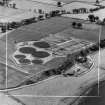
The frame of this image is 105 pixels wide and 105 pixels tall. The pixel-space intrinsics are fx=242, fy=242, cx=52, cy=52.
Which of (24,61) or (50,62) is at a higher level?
(24,61)

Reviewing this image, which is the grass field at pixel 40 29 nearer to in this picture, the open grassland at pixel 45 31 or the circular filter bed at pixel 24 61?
the open grassland at pixel 45 31

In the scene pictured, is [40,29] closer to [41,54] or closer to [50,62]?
[41,54]

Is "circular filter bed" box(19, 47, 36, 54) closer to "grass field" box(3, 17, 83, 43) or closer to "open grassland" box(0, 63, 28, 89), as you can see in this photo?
"grass field" box(3, 17, 83, 43)

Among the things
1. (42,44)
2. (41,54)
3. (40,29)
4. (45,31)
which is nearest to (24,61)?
(41,54)

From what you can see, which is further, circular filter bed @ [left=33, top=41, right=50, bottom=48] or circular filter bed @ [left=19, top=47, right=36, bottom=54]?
circular filter bed @ [left=33, top=41, right=50, bottom=48]

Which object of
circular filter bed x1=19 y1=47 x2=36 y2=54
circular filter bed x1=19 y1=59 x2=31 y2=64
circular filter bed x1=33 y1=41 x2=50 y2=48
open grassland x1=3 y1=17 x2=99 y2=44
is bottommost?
circular filter bed x1=19 y1=59 x2=31 y2=64

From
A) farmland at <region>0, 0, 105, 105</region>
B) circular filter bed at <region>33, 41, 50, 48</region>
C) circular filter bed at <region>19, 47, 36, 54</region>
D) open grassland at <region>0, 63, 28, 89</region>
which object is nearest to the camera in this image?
farmland at <region>0, 0, 105, 105</region>

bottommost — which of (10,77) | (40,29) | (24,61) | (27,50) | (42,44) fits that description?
(10,77)

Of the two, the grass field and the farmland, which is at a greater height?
the grass field

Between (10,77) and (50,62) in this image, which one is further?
(50,62)

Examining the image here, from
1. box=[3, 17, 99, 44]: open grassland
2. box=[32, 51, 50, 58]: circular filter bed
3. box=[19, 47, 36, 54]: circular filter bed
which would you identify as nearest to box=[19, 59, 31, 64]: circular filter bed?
box=[32, 51, 50, 58]: circular filter bed

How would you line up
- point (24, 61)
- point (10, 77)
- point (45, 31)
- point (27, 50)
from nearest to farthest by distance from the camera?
point (10, 77), point (24, 61), point (27, 50), point (45, 31)

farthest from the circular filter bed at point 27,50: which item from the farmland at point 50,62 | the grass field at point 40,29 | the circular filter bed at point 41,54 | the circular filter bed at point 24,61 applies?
the grass field at point 40,29

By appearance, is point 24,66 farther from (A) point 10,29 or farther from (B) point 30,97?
(A) point 10,29
